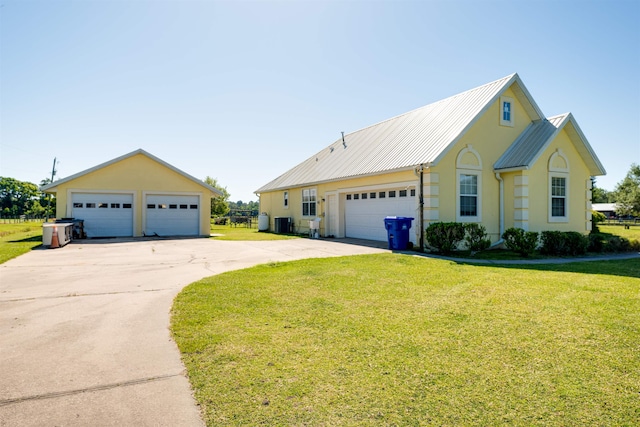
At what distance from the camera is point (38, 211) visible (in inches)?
3583

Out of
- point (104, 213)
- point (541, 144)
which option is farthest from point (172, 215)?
point (541, 144)

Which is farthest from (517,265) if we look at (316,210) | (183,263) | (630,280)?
(316,210)

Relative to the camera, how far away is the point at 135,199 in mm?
21047

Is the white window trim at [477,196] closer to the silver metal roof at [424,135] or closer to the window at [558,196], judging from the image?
the silver metal roof at [424,135]

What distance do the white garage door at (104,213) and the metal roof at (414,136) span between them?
32.3 ft

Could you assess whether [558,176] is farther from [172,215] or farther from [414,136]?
[172,215]

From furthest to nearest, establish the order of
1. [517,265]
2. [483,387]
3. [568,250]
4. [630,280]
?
[568,250], [517,265], [630,280], [483,387]

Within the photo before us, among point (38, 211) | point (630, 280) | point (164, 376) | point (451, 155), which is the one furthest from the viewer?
point (38, 211)

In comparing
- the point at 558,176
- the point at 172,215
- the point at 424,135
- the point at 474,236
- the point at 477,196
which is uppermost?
the point at 424,135

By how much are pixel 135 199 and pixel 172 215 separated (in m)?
2.11

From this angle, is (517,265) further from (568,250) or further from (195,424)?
(195,424)

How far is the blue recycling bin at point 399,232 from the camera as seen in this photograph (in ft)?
45.7

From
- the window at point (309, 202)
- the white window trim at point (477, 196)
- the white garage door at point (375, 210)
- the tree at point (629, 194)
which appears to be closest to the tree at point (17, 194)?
the window at point (309, 202)

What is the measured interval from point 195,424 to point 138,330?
102 inches
